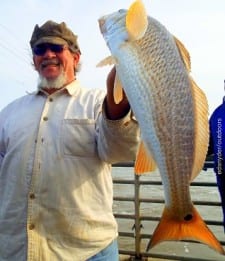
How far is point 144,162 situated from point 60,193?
1120 mm

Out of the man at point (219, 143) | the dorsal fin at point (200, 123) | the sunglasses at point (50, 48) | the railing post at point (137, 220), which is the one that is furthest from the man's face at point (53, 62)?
the railing post at point (137, 220)

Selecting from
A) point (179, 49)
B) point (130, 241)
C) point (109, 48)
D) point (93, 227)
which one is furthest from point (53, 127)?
point (130, 241)

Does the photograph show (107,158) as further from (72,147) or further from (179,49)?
(179,49)

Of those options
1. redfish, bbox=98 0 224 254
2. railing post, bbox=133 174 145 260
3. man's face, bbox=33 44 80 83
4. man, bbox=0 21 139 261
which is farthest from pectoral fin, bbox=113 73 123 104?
railing post, bbox=133 174 145 260

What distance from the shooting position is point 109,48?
2.03 metres

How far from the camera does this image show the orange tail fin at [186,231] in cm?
184

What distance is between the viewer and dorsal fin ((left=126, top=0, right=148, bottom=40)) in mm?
1917

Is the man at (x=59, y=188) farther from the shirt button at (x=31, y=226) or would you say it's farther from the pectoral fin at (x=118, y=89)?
the pectoral fin at (x=118, y=89)

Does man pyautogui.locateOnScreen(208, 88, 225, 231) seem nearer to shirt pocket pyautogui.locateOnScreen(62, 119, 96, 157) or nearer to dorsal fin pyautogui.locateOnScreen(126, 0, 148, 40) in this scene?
shirt pocket pyautogui.locateOnScreen(62, 119, 96, 157)

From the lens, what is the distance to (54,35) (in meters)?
3.48

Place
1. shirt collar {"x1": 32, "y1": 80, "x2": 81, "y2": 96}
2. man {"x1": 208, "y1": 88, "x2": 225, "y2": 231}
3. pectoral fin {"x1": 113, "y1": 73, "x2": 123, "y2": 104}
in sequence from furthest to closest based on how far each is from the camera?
man {"x1": 208, "y1": 88, "x2": 225, "y2": 231} → shirt collar {"x1": 32, "y1": 80, "x2": 81, "y2": 96} → pectoral fin {"x1": 113, "y1": 73, "x2": 123, "y2": 104}

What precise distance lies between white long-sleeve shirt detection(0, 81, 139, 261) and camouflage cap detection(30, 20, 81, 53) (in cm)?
62

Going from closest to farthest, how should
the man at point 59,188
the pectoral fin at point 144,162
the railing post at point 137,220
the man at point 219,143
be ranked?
the pectoral fin at point 144,162 → the man at point 59,188 → the man at point 219,143 → the railing post at point 137,220

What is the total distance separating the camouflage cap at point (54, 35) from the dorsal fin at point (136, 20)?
1.56 metres
